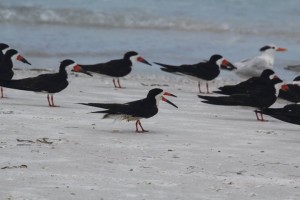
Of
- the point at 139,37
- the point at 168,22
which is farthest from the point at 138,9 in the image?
the point at 139,37

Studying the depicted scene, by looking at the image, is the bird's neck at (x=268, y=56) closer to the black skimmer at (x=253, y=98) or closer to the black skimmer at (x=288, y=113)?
the black skimmer at (x=253, y=98)

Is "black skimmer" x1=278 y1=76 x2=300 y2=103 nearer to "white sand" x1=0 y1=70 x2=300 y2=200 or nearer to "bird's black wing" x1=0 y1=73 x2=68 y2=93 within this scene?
"white sand" x1=0 y1=70 x2=300 y2=200

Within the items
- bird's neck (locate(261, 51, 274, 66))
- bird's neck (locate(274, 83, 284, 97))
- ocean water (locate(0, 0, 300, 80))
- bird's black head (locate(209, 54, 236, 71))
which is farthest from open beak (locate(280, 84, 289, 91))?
ocean water (locate(0, 0, 300, 80))

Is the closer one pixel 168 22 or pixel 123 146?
pixel 123 146

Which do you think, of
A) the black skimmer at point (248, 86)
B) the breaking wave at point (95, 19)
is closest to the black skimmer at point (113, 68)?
the black skimmer at point (248, 86)

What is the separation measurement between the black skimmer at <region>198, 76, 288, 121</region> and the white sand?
0.18 meters

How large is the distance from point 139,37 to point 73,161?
54.7 ft

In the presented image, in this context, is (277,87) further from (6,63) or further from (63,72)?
(6,63)

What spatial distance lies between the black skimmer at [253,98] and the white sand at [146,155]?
184mm

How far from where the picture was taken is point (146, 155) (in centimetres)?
750

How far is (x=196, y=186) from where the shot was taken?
634cm

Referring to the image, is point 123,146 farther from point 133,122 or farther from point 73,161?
point 133,122

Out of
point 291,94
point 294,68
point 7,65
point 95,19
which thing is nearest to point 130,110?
point 291,94

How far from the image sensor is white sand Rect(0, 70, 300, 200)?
6141mm
